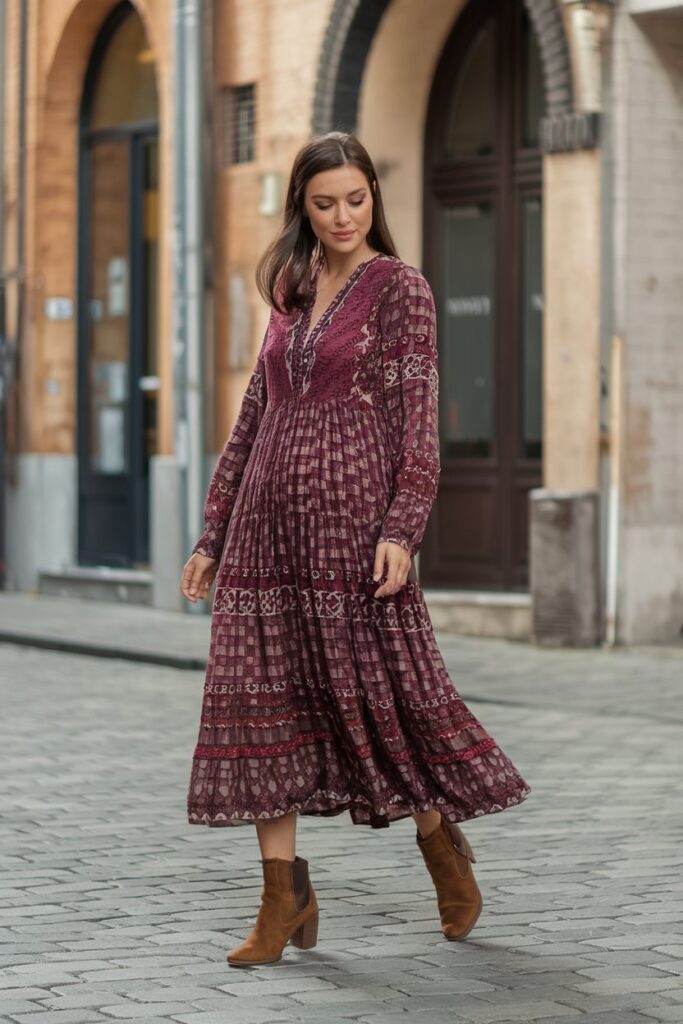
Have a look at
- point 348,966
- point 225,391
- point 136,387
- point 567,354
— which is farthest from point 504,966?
point 136,387

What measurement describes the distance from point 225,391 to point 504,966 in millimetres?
11610

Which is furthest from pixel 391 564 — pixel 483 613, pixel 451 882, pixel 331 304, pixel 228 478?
pixel 483 613

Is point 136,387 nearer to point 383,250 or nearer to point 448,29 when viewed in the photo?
point 448,29

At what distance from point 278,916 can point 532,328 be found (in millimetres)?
10041

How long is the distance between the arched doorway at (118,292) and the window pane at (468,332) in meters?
3.56

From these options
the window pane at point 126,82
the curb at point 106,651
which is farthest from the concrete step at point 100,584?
the window pane at point 126,82

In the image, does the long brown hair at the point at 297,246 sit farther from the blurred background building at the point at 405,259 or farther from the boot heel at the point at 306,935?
the blurred background building at the point at 405,259

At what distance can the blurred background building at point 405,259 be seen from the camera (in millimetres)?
13352

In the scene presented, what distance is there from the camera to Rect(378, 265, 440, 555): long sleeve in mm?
5012

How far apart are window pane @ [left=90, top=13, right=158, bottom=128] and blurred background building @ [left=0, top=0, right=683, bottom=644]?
0.02 meters

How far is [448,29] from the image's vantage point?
15234 mm

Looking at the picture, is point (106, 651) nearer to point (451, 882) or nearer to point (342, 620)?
point (451, 882)

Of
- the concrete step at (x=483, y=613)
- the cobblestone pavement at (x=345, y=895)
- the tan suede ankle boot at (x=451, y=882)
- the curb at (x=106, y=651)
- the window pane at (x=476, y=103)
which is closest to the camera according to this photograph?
the cobblestone pavement at (x=345, y=895)

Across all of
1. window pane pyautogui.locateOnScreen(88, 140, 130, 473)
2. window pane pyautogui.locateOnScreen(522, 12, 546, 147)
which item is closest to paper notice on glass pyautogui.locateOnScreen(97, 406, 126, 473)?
window pane pyautogui.locateOnScreen(88, 140, 130, 473)
